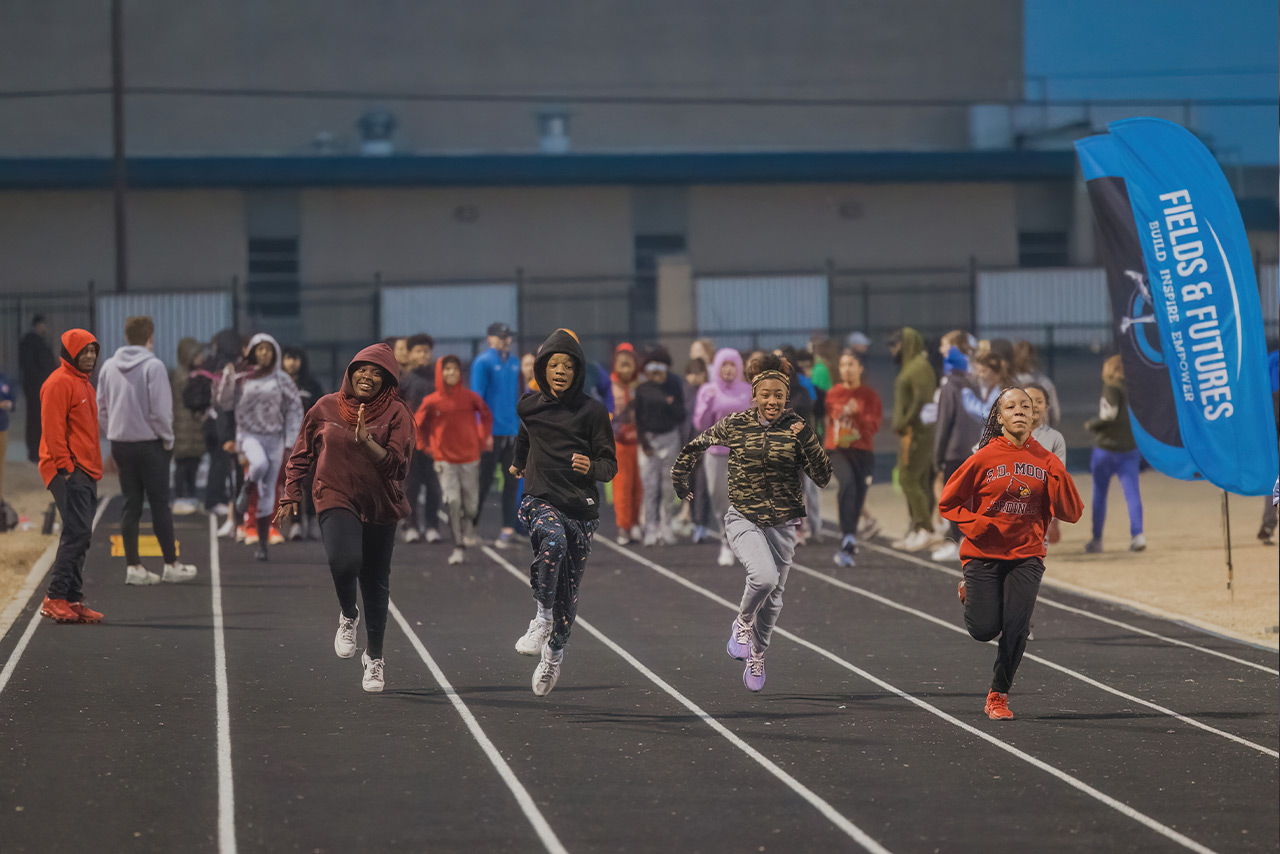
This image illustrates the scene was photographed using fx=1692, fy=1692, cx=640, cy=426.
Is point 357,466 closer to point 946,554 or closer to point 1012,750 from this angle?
point 1012,750

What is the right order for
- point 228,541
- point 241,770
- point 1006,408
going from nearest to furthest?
point 241,770 → point 1006,408 → point 228,541

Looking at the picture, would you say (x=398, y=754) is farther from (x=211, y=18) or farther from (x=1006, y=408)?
(x=211, y=18)

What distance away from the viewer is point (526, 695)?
9195 mm

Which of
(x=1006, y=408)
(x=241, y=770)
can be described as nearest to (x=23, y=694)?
(x=241, y=770)

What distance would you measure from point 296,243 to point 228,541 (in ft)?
65.2

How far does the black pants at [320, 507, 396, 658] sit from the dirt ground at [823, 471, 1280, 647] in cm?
595

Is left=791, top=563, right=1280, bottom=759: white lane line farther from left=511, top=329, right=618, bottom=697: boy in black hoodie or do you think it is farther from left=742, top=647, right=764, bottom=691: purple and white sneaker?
left=511, top=329, right=618, bottom=697: boy in black hoodie

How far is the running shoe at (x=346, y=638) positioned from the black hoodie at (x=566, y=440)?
122 cm

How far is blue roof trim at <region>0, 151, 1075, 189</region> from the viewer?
33.8 m

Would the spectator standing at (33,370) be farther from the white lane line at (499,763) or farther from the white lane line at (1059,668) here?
the white lane line at (499,763)

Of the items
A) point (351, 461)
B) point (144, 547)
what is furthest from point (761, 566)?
point (144, 547)

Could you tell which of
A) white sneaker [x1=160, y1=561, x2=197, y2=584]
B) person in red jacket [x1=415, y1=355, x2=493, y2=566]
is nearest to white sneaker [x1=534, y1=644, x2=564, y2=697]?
white sneaker [x1=160, y1=561, x2=197, y2=584]

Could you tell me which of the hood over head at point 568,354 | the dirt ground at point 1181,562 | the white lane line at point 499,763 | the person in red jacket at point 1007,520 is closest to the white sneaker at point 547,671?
the white lane line at point 499,763

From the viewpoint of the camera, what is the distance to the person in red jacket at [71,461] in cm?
1133
